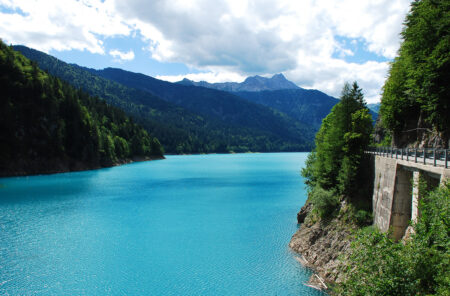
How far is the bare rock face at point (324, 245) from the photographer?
25870 millimetres

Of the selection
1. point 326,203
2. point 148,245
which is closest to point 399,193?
point 326,203

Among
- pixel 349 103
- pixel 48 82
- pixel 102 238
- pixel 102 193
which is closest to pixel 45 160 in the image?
pixel 48 82

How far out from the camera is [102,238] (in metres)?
36.8

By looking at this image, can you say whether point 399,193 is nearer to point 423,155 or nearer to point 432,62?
point 423,155

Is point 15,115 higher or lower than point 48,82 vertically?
lower

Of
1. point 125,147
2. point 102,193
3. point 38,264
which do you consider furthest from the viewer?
point 125,147

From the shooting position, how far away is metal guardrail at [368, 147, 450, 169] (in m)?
19.1

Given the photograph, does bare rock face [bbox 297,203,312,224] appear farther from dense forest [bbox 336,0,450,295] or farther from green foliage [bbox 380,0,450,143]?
green foliage [bbox 380,0,450,143]

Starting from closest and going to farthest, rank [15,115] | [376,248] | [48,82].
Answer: [376,248], [15,115], [48,82]

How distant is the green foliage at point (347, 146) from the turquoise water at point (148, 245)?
8.76 m

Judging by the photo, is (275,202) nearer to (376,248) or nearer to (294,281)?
(294,281)

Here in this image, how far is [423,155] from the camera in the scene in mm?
21766

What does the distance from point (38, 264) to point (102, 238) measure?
885 cm

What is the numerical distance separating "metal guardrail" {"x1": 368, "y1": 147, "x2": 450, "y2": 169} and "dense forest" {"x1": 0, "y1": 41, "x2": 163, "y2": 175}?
342 ft
